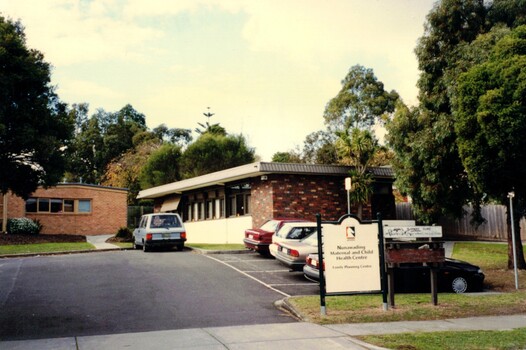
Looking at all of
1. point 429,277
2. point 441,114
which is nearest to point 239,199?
point 441,114

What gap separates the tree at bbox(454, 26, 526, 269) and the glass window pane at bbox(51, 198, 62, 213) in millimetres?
29791

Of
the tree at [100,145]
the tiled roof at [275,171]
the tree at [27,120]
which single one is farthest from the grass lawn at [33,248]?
the tree at [100,145]

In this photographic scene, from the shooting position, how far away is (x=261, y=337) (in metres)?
7.87

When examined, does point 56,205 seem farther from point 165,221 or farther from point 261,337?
point 261,337

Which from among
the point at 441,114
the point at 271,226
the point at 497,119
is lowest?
the point at 271,226

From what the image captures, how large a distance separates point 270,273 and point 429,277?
473cm

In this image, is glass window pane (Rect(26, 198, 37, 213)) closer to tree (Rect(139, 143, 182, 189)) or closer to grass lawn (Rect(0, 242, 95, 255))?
grass lawn (Rect(0, 242, 95, 255))

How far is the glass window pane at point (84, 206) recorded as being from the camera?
123ft

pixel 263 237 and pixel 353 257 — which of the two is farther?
pixel 263 237

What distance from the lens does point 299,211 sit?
24.5 meters

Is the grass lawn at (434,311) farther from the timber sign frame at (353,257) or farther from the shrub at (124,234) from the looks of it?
the shrub at (124,234)

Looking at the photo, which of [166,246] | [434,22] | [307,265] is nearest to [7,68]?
[166,246]

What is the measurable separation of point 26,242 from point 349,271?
2254cm

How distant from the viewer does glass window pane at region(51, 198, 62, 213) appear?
119 ft
